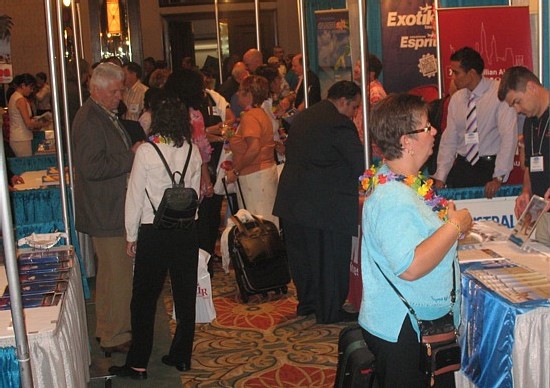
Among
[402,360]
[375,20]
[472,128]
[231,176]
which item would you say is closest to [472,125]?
[472,128]

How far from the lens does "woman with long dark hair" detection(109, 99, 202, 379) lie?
3627mm

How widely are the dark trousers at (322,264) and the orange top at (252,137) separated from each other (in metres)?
0.83

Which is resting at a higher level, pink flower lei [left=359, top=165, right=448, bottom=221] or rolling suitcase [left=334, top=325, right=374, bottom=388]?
pink flower lei [left=359, top=165, right=448, bottom=221]

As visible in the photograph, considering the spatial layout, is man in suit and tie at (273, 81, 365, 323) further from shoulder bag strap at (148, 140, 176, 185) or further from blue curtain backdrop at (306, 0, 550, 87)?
blue curtain backdrop at (306, 0, 550, 87)

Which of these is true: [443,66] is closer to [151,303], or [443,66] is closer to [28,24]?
[151,303]

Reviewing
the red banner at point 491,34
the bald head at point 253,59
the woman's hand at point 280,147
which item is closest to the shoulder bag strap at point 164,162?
the red banner at point 491,34

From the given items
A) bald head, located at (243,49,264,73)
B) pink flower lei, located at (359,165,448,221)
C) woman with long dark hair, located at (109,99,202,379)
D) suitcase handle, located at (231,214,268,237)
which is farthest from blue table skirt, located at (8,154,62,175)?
pink flower lei, located at (359,165,448,221)

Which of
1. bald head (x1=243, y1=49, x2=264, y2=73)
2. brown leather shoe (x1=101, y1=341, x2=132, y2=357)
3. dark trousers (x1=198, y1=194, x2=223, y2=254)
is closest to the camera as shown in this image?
brown leather shoe (x1=101, y1=341, x2=132, y2=357)

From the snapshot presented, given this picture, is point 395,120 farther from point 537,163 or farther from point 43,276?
point 43,276

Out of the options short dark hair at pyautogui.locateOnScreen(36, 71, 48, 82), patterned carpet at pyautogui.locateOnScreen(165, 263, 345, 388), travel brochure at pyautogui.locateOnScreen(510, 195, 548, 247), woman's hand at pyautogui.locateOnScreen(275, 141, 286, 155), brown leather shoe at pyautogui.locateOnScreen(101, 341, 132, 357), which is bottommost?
patterned carpet at pyautogui.locateOnScreen(165, 263, 345, 388)

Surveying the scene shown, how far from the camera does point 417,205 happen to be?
2236 mm

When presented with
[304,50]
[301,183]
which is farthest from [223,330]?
[304,50]

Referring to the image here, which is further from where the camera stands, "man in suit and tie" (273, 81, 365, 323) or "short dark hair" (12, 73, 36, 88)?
"short dark hair" (12, 73, 36, 88)

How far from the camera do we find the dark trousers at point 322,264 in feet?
15.0
